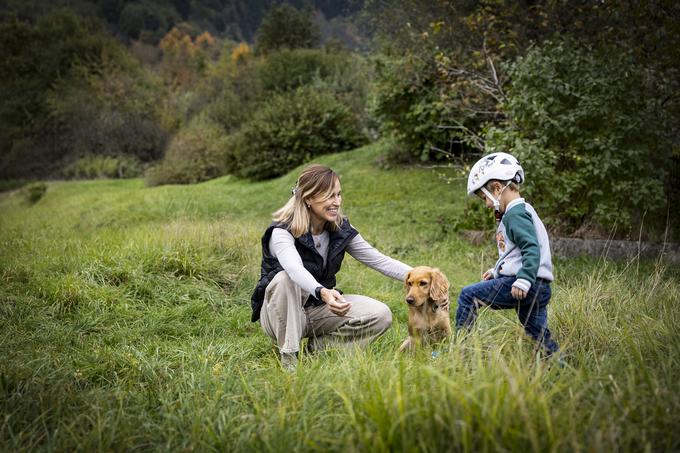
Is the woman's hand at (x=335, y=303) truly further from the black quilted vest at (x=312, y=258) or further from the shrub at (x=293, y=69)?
the shrub at (x=293, y=69)

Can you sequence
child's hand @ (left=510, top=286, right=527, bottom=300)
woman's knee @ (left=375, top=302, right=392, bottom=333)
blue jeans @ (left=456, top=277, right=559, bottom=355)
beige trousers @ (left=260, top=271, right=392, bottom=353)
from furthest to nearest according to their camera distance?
woman's knee @ (left=375, top=302, right=392, bottom=333) → beige trousers @ (left=260, top=271, right=392, bottom=353) → blue jeans @ (left=456, top=277, right=559, bottom=355) → child's hand @ (left=510, top=286, right=527, bottom=300)

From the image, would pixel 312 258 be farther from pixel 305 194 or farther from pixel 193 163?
pixel 193 163

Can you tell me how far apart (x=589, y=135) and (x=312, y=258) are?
5155 mm

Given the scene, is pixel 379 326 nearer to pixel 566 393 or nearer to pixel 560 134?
pixel 566 393

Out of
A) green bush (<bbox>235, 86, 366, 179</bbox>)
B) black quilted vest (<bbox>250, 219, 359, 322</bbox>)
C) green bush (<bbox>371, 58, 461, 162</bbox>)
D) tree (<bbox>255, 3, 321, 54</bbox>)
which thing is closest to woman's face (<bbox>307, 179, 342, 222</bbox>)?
black quilted vest (<bbox>250, 219, 359, 322</bbox>)

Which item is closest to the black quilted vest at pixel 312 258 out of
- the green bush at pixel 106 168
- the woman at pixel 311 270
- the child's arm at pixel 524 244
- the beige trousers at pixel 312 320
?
the woman at pixel 311 270

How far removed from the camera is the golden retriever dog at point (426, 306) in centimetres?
375

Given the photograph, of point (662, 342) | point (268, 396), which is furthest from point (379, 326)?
point (662, 342)

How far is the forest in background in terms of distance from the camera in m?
7.45

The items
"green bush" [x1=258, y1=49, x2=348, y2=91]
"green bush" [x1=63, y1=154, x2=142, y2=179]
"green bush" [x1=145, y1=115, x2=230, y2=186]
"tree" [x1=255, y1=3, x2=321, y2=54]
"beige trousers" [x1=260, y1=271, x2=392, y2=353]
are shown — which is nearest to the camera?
"beige trousers" [x1=260, y1=271, x2=392, y2=353]

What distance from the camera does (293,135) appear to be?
18219 mm

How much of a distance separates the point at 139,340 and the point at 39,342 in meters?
0.74

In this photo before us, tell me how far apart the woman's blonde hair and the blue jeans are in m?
1.17

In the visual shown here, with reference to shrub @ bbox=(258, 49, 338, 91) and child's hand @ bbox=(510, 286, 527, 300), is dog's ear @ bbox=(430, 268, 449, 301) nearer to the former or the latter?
child's hand @ bbox=(510, 286, 527, 300)
